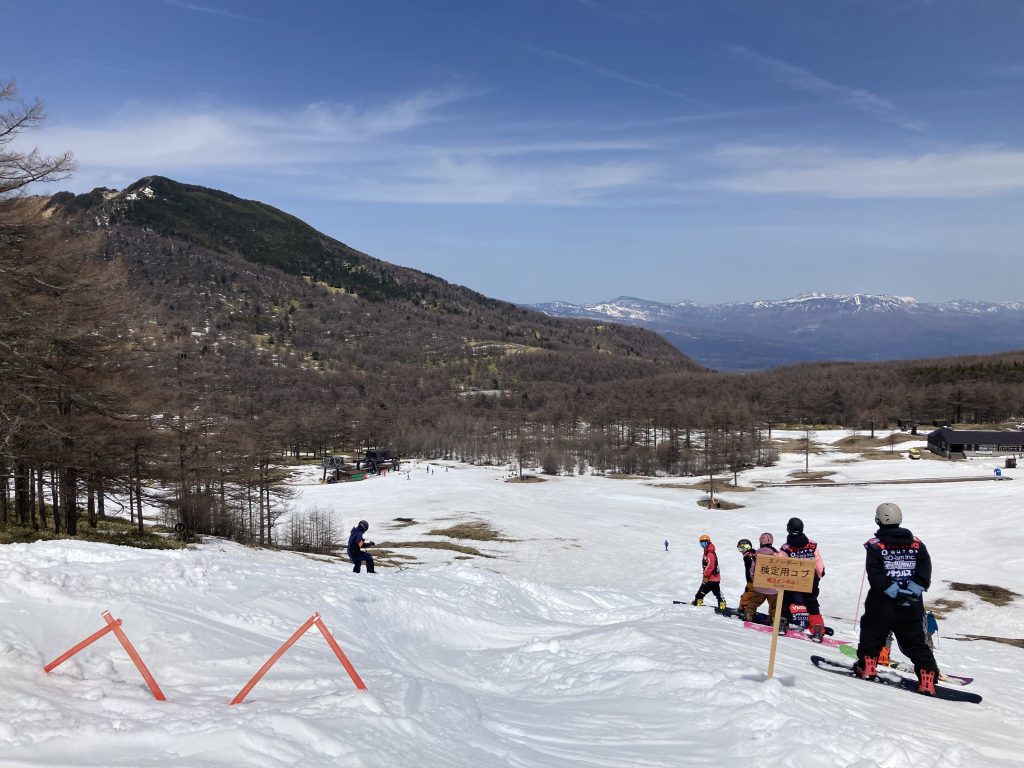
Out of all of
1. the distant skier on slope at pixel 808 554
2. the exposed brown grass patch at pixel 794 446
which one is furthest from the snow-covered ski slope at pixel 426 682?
the exposed brown grass patch at pixel 794 446

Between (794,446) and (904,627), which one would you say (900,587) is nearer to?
(904,627)

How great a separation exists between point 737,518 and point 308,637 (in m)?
62.3

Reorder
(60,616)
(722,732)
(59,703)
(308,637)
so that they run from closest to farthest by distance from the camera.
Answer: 1. (59,703)
2. (722,732)
3. (60,616)
4. (308,637)

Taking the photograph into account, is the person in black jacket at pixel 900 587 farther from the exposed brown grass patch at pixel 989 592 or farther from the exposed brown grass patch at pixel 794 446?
the exposed brown grass patch at pixel 794 446

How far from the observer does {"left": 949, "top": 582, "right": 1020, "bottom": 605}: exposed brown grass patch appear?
30.2 metres

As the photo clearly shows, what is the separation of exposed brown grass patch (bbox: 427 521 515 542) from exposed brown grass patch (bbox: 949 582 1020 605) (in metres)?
31.4

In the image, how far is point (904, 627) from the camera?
30.6 feet

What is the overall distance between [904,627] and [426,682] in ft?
23.8

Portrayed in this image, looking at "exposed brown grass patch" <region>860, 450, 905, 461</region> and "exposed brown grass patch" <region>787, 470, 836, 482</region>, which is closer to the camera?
"exposed brown grass patch" <region>787, 470, 836, 482</region>

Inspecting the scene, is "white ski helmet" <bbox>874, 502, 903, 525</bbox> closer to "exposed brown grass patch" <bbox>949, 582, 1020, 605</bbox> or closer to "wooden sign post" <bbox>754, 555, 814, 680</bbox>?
"wooden sign post" <bbox>754, 555, 814, 680</bbox>

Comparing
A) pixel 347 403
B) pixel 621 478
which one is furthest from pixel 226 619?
pixel 347 403

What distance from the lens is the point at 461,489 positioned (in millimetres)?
88688

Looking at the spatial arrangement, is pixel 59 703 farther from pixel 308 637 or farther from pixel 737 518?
pixel 737 518

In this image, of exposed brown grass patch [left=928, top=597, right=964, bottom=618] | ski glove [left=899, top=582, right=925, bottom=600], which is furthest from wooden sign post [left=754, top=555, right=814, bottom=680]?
exposed brown grass patch [left=928, top=597, right=964, bottom=618]
